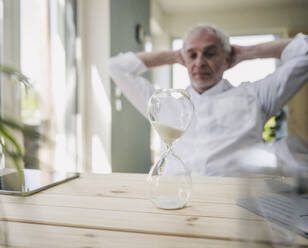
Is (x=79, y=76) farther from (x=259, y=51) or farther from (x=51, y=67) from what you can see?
(x=259, y=51)

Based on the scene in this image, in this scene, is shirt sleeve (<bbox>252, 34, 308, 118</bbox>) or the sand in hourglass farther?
shirt sleeve (<bbox>252, 34, 308, 118</bbox>)

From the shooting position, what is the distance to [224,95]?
1.53 meters

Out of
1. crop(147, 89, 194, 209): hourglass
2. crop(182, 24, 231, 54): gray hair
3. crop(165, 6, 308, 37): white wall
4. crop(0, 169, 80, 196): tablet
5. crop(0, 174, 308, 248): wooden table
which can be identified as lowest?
crop(0, 174, 308, 248): wooden table

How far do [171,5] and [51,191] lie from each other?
462 cm

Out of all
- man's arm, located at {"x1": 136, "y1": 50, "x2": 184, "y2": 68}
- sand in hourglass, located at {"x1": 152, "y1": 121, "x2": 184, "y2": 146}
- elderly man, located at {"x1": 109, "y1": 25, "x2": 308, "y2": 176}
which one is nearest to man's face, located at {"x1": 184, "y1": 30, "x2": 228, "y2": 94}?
elderly man, located at {"x1": 109, "y1": 25, "x2": 308, "y2": 176}

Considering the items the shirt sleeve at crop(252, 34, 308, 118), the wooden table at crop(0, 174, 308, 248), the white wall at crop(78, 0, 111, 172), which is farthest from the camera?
the white wall at crop(78, 0, 111, 172)

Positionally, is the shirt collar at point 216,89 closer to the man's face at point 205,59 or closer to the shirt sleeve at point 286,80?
the man's face at point 205,59

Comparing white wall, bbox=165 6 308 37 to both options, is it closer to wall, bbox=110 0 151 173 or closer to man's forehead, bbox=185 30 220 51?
wall, bbox=110 0 151 173

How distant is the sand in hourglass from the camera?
63cm

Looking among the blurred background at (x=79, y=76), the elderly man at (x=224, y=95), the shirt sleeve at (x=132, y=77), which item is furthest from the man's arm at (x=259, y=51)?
the shirt sleeve at (x=132, y=77)

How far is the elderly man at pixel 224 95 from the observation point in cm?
145

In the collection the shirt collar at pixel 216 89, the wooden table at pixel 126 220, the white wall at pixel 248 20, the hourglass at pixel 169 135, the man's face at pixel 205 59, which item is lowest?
the wooden table at pixel 126 220

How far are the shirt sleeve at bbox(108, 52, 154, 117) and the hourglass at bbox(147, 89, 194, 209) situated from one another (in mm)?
1027

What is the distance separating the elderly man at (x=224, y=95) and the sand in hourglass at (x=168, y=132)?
0.84 meters
